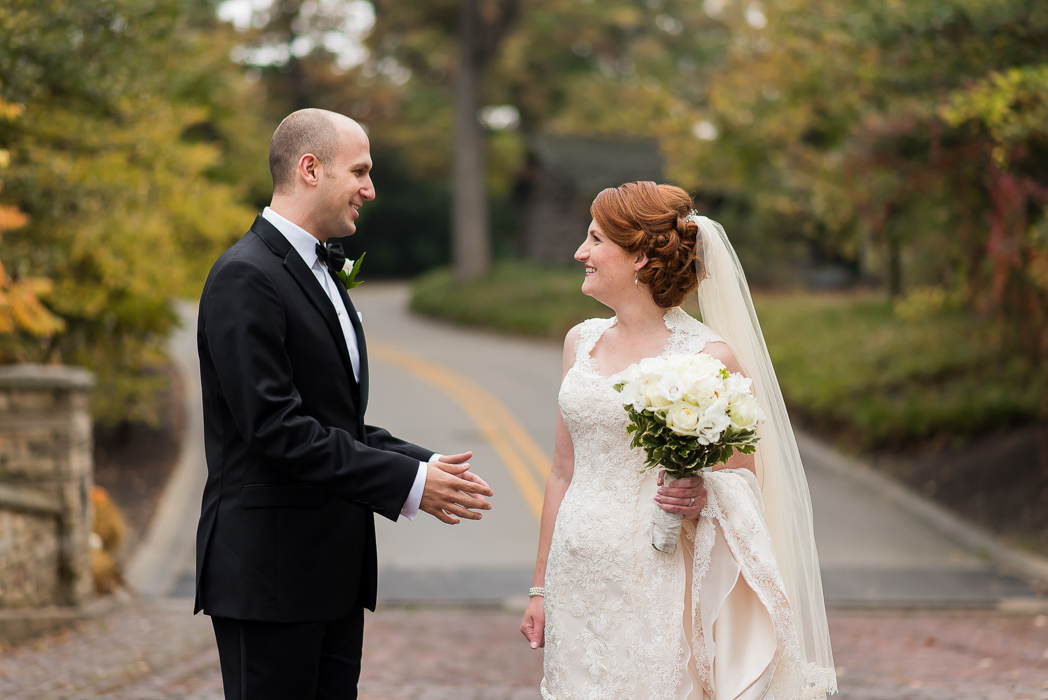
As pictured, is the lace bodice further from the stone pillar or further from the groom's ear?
the stone pillar

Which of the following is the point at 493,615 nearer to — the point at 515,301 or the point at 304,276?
the point at 304,276

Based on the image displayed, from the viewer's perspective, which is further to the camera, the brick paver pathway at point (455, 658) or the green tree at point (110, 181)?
the green tree at point (110, 181)

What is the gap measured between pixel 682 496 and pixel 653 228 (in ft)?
2.95

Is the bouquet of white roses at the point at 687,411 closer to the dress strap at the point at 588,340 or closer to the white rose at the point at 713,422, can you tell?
the white rose at the point at 713,422

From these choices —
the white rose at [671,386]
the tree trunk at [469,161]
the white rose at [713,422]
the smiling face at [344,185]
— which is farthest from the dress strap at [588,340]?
the tree trunk at [469,161]

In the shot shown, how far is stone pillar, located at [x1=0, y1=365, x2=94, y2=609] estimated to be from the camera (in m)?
7.49

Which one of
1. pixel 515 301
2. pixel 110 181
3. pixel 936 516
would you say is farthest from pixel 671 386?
pixel 515 301

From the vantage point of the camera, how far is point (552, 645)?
3.52m

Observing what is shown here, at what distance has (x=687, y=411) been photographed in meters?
3.04

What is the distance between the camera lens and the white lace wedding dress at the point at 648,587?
10.7 feet

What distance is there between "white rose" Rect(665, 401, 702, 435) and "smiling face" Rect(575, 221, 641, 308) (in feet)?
1.81

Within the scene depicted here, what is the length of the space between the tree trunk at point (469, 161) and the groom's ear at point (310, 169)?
25526 mm

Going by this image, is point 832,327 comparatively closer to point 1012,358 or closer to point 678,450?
point 1012,358

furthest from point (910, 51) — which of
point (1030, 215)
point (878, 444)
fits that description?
point (878, 444)
